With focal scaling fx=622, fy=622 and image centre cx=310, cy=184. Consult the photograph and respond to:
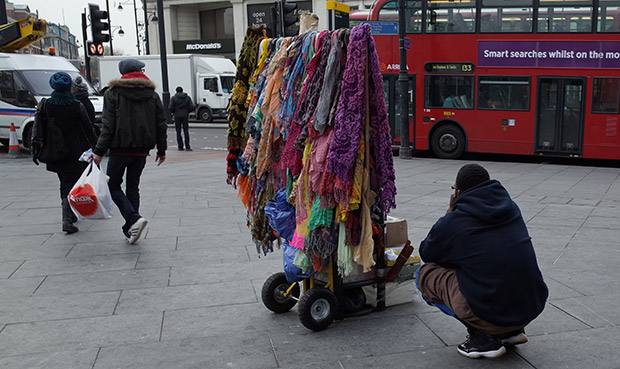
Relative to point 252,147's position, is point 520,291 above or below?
below

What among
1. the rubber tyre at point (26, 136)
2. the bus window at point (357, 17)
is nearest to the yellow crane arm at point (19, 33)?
the rubber tyre at point (26, 136)

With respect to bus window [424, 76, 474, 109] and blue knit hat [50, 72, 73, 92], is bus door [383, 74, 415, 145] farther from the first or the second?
blue knit hat [50, 72, 73, 92]

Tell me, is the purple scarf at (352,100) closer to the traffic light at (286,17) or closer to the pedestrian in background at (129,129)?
the pedestrian in background at (129,129)

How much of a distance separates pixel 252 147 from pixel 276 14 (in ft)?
23.0

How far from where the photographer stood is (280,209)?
161 inches

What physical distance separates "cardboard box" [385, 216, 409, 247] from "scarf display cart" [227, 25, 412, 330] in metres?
0.26

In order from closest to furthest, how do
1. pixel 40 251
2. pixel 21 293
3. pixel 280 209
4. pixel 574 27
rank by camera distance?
pixel 280 209 → pixel 21 293 → pixel 40 251 → pixel 574 27


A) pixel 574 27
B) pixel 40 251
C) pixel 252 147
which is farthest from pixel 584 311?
pixel 574 27

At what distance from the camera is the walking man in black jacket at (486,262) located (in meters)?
3.34

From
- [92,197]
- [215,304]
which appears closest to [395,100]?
[92,197]

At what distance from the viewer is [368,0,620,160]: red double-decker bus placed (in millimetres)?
12977

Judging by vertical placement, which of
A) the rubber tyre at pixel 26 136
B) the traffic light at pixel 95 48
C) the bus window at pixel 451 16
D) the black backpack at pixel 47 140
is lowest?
the rubber tyre at pixel 26 136

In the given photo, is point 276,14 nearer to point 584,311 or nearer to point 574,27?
point 574,27

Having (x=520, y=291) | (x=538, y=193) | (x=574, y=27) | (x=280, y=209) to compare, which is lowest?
(x=538, y=193)
